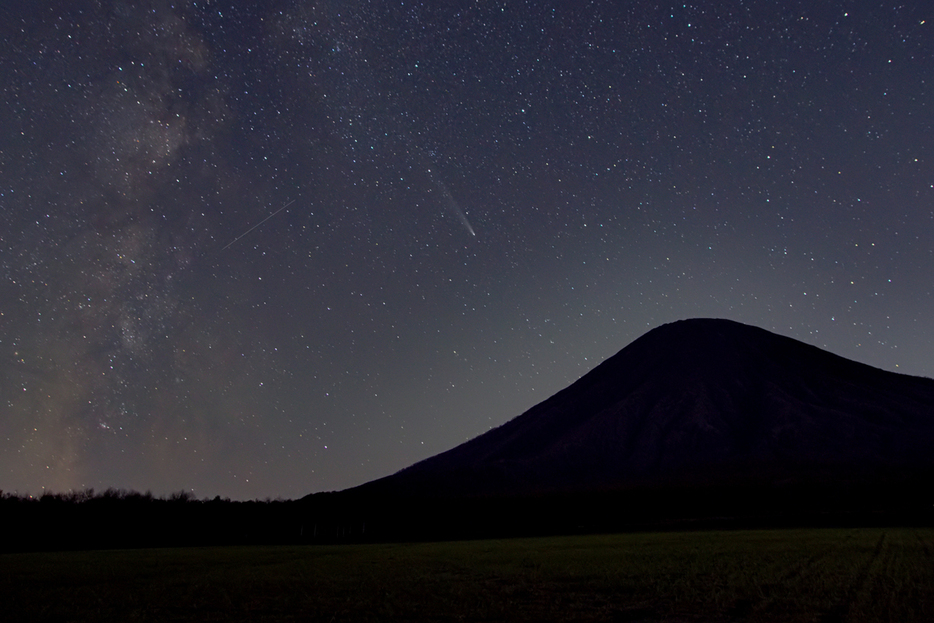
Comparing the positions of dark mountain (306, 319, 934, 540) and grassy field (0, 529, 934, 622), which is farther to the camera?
dark mountain (306, 319, 934, 540)

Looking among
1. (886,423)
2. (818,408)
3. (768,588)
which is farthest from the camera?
(818,408)

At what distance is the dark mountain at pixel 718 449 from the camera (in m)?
119

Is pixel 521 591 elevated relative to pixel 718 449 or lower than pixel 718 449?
lower

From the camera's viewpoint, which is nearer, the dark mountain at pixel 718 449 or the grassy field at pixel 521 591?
the grassy field at pixel 521 591

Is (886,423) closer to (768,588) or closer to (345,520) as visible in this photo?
(345,520)

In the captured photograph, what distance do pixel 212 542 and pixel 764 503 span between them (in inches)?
3368

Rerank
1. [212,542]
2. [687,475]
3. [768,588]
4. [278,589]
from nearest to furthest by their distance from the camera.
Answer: [768,588], [278,589], [212,542], [687,475]

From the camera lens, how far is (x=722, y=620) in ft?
42.2

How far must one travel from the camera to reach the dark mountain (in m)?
119

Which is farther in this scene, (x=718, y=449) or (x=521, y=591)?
(x=718, y=449)

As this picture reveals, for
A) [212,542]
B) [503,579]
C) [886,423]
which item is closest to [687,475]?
[886,423]

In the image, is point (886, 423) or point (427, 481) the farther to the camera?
point (427, 481)

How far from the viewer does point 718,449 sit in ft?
524

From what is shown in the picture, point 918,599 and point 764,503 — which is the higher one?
point 918,599
